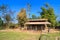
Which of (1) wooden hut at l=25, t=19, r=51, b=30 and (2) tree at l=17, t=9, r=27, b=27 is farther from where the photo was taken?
(2) tree at l=17, t=9, r=27, b=27

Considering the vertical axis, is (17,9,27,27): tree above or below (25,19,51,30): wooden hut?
above

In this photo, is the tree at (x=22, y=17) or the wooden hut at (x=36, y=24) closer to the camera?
the wooden hut at (x=36, y=24)

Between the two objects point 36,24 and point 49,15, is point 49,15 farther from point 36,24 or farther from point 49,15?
point 36,24

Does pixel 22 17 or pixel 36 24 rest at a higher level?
Answer: pixel 22 17

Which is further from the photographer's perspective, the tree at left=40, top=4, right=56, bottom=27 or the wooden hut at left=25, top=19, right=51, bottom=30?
the tree at left=40, top=4, right=56, bottom=27

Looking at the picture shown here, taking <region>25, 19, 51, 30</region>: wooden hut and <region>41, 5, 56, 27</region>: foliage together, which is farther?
<region>41, 5, 56, 27</region>: foliage

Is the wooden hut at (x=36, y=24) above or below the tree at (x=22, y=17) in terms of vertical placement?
below

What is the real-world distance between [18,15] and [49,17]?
10.5 metres

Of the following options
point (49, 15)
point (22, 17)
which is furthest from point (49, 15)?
point (22, 17)

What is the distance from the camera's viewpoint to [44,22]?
132 feet

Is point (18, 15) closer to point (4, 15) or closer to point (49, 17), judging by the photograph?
point (4, 15)

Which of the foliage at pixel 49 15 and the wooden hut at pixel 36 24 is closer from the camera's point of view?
the wooden hut at pixel 36 24

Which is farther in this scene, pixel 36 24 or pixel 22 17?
pixel 22 17

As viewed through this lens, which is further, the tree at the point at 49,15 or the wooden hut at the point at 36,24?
the tree at the point at 49,15
